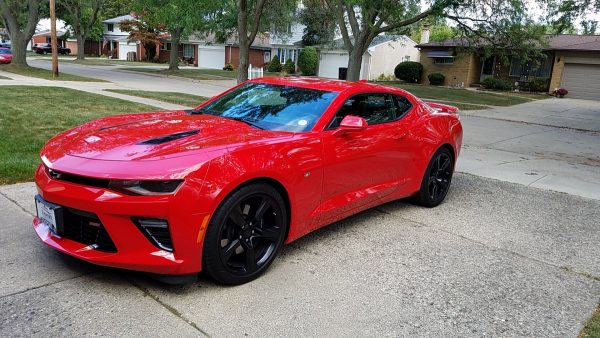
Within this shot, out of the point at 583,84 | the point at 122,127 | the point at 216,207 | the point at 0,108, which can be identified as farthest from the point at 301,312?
the point at 583,84

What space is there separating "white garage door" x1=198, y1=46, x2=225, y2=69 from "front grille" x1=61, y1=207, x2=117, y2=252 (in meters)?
50.4

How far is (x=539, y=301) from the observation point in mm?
3580

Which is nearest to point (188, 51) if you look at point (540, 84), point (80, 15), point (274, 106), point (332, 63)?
point (80, 15)

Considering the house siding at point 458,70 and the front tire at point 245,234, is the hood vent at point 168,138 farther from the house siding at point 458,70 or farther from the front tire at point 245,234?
the house siding at point 458,70

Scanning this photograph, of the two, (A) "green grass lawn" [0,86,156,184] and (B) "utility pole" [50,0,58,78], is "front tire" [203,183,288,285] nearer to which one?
(A) "green grass lawn" [0,86,156,184]

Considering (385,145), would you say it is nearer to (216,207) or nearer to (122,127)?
(216,207)

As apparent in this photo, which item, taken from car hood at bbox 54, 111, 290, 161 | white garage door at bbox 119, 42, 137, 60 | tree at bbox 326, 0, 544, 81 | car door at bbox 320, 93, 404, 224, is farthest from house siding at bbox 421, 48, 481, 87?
→ white garage door at bbox 119, 42, 137, 60

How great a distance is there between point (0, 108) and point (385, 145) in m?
9.06

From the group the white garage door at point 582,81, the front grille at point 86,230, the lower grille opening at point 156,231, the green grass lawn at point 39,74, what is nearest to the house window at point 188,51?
the green grass lawn at point 39,74

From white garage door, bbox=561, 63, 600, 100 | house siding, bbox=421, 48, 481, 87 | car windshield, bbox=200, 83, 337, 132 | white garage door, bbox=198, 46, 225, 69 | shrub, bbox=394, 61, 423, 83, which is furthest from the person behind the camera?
white garage door, bbox=198, 46, 225, 69

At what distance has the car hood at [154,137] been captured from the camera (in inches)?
128

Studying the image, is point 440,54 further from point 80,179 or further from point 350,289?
point 80,179

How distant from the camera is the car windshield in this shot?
4133 mm

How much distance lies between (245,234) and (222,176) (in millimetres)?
520
